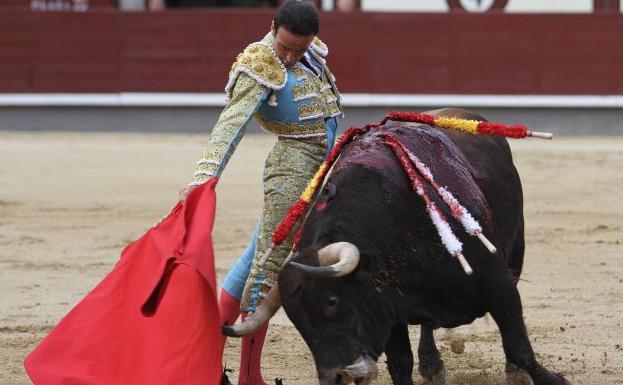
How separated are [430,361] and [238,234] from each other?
249 cm

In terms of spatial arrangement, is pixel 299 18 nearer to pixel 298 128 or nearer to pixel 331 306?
pixel 298 128

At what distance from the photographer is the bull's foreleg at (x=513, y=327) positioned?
3.21 m

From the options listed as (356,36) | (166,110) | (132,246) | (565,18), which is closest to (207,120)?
(166,110)

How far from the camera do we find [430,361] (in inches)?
145

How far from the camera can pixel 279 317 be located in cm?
457

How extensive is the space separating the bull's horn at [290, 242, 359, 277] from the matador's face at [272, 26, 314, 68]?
57cm

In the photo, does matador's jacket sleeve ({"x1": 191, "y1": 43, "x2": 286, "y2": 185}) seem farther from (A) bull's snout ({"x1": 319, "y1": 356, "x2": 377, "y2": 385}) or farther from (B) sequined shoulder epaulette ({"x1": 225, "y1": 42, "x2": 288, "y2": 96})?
(A) bull's snout ({"x1": 319, "y1": 356, "x2": 377, "y2": 385})

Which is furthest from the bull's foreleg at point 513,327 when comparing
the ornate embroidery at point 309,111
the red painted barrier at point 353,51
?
the red painted barrier at point 353,51

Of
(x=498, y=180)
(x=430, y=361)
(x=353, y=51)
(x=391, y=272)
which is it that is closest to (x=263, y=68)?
(x=391, y=272)

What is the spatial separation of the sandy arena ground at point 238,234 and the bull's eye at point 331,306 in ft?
2.72

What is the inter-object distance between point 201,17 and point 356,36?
122 cm

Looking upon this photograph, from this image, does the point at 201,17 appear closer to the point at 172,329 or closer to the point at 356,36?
the point at 356,36

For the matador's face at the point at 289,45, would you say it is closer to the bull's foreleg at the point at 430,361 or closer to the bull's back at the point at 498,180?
the bull's back at the point at 498,180

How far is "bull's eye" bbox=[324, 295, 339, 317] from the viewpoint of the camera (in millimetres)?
2895
